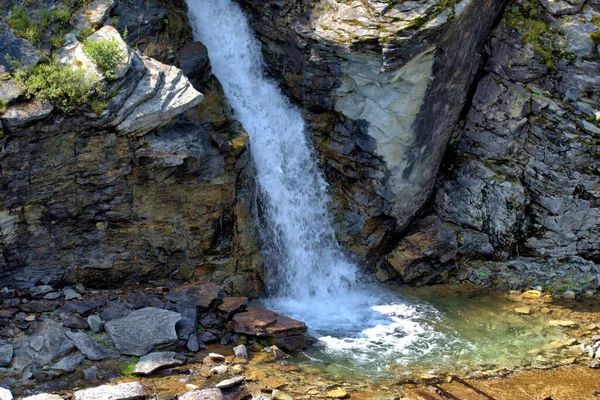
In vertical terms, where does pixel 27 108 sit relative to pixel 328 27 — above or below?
below

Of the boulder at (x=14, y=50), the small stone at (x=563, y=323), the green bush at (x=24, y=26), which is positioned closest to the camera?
the boulder at (x=14, y=50)

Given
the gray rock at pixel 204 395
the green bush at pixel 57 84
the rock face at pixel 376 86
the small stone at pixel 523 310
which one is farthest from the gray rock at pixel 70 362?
the small stone at pixel 523 310

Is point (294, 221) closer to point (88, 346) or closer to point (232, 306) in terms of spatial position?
point (232, 306)

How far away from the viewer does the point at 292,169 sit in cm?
1661

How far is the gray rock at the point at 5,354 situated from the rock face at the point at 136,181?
2193mm

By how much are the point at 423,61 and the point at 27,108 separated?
8.81 meters

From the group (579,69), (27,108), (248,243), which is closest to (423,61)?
(579,69)

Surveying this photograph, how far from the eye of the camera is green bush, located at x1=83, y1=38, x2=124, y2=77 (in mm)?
12688

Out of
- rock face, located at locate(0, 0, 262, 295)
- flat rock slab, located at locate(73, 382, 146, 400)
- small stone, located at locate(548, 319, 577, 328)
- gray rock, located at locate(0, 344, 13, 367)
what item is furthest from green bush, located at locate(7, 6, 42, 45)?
small stone, located at locate(548, 319, 577, 328)

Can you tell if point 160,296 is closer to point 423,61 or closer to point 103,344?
point 103,344

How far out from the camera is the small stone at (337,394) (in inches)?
431

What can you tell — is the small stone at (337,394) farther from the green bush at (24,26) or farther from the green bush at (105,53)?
the green bush at (24,26)

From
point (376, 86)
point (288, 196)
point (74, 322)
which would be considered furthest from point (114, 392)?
point (376, 86)

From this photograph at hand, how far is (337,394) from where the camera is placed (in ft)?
36.1
